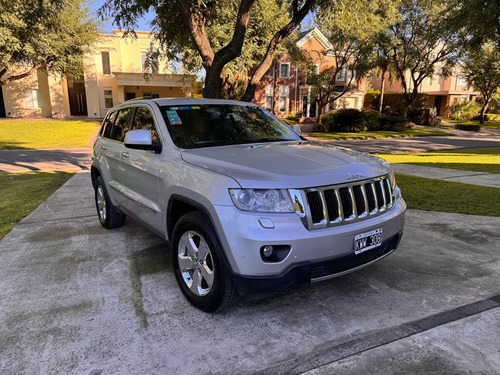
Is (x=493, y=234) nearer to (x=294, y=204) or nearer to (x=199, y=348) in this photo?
(x=294, y=204)

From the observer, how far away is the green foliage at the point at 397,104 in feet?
122

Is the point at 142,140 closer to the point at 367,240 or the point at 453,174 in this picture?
the point at 367,240

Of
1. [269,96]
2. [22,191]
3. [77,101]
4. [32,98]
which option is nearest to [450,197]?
[22,191]

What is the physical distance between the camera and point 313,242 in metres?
2.64

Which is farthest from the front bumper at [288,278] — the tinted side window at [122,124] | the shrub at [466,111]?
the shrub at [466,111]

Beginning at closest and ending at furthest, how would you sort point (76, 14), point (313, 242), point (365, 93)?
point (313, 242)
point (76, 14)
point (365, 93)

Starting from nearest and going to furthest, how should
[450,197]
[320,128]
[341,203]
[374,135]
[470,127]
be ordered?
[341,203] < [450,197] < [374,135] < [320,128] < [470,127]

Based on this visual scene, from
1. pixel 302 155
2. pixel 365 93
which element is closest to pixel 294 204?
pixel 302 155

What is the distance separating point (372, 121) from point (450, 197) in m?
24.9

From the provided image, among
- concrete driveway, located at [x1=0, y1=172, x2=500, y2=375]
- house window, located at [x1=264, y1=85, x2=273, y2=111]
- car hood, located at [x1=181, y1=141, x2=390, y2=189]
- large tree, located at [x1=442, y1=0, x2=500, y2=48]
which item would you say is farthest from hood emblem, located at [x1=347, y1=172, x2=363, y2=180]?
house window, located at [x1=264, y1=85, x2=273, y2=111]

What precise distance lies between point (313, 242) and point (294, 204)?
1.01 feet

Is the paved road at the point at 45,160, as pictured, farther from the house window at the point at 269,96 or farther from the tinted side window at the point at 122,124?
the house window at the point at 269,96

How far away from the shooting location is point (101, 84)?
3164 centimetres

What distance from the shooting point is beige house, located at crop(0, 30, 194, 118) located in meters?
30.7
